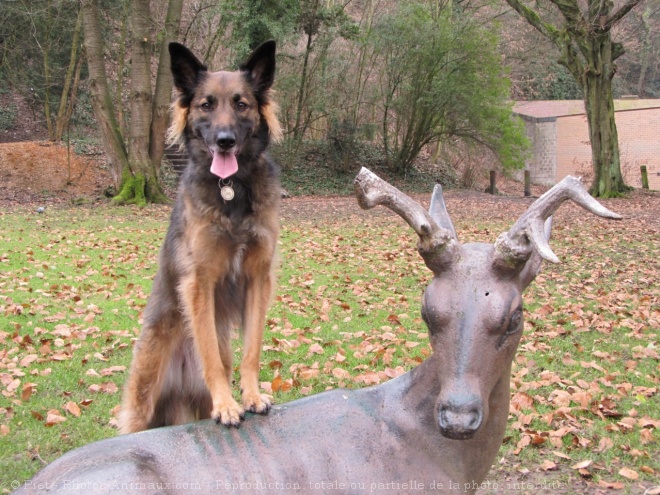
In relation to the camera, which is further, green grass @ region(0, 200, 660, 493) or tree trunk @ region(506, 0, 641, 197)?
tree trunk @ region(506, 0, 641, 197)

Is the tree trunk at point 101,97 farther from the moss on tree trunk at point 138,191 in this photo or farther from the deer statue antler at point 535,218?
the deer statue antler at point 535,218

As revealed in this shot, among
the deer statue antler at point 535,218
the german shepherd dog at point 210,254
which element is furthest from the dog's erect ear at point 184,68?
the deer statue antler at point 535,218

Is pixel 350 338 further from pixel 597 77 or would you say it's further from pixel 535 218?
pixel 597 77

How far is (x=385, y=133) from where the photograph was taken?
102 feet

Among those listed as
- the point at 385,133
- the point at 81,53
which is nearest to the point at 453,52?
the point at 385,133

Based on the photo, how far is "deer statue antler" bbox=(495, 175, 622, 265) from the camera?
8.52 ft

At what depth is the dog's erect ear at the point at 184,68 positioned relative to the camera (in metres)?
4.07

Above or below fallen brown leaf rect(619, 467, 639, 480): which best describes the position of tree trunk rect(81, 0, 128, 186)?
above

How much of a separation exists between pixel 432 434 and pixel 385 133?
28.9m

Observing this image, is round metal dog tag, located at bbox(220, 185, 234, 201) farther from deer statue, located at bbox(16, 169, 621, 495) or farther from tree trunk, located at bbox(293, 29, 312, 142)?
tree trunk, located at bbox(293, 29, 312, 142)

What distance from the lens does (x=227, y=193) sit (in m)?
3.78

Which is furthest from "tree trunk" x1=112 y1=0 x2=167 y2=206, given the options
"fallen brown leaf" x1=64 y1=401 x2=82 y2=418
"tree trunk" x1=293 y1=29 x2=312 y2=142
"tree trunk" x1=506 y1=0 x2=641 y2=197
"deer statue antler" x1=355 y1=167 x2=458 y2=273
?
"deer statue antler" x1=355 y1=167 x2=458 y2=273

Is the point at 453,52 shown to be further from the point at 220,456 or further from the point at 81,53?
the point at 220,456

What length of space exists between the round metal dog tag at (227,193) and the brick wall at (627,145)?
132ft
